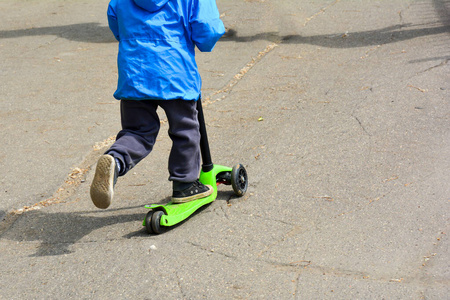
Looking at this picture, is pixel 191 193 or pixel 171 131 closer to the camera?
pixel 171 131

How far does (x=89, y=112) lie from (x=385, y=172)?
332cm

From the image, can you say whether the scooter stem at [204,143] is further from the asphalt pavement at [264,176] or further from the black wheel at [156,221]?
the black wheel at [156,221]

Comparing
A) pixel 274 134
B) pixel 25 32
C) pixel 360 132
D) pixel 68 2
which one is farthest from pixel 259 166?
pixel 68 2

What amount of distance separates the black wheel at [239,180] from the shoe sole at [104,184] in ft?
3.15

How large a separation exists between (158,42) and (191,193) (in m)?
1.02

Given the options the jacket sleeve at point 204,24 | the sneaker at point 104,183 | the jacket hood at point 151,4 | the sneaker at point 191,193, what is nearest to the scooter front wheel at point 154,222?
the sneaker at point 191,193

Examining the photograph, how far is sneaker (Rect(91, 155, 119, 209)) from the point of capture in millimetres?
3141

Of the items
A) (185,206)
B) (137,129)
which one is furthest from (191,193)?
(137,129)

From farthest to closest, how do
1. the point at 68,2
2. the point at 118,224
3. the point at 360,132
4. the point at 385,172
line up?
1. the point at 68,2
2. the point at 360,132
3. the point at 385,172
4. the point at 118,224

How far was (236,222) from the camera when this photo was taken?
3.57 meters

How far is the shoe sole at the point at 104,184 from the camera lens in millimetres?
3141

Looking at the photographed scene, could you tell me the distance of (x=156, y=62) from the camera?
3.34 meters

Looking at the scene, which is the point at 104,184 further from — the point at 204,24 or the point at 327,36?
the point at 327,36

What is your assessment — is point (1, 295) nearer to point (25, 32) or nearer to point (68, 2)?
point (25, 32)
